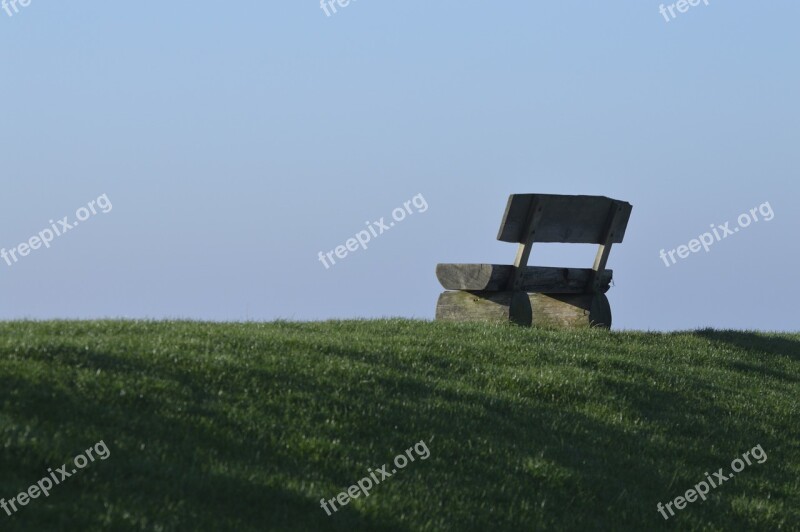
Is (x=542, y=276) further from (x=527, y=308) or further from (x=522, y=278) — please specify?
(x=527, y=308)

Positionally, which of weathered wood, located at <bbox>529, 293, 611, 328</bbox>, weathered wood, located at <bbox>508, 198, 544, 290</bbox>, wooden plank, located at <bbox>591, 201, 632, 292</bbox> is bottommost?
weathered wood, located at <bbox>529, 293, 611, 328</bbox>

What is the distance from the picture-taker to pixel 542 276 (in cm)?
2092

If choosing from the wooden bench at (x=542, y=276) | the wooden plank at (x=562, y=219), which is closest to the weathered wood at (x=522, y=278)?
the wooden bench at (x=542, y=276)

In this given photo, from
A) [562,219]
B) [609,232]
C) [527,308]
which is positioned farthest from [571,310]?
[562,219]

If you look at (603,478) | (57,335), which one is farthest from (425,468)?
(57,335)

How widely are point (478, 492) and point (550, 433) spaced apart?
267 centimetres

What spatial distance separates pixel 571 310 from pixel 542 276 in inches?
55.7

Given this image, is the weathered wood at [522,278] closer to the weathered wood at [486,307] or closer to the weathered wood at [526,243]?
the weathered wood at [526,243]

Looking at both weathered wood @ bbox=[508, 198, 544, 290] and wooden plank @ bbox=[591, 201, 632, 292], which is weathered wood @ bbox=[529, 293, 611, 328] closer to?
wooden plank @ bbox=[591, 201, 632, 292]

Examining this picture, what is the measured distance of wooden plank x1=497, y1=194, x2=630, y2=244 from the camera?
20125 millimetres

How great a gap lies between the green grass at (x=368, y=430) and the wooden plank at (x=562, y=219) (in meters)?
3.34

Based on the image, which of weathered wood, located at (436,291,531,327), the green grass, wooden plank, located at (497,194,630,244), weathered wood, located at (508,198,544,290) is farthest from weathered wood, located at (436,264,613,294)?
the green grass

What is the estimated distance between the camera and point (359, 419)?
1193cm

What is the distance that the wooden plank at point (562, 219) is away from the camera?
66.0 feet
